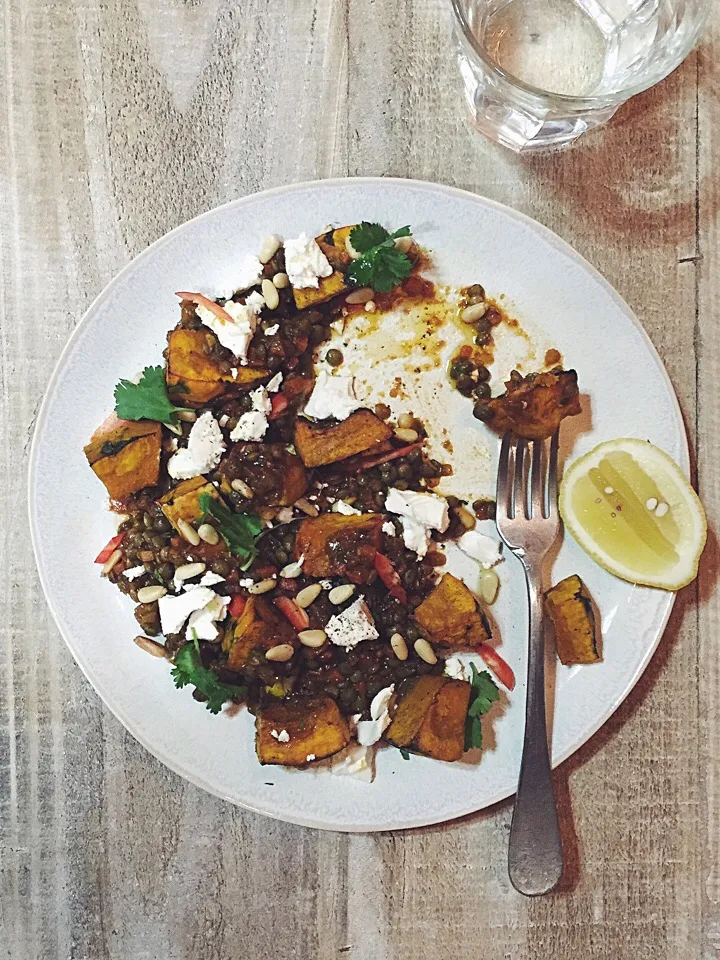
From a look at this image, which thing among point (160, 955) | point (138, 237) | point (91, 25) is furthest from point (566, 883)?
point (91, 25)

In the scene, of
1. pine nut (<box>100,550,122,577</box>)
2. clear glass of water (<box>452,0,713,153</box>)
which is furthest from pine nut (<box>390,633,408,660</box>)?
clear glass of water (<box>452,0,713,153</box>)

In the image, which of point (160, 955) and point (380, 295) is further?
point (160, 955)

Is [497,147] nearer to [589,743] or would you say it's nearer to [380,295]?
[380,295]

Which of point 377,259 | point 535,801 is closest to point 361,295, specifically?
point 377,259

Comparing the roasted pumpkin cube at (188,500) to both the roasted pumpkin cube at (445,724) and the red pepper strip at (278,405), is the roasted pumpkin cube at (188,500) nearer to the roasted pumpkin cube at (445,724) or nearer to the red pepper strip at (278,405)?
the red pepper strip at (278,405)

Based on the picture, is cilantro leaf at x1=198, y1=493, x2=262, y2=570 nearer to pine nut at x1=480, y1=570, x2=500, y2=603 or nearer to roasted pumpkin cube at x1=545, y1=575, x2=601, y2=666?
pine nut at x1=480, y1=570, x2=500, y2=603

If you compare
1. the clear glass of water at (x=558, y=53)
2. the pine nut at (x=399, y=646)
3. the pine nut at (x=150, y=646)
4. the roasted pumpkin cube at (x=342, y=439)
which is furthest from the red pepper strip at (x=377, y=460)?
the clear glass of water at (x=558, y=53)
